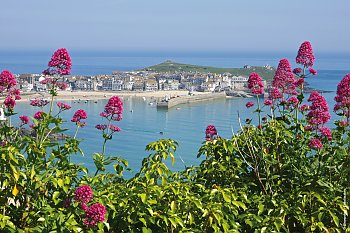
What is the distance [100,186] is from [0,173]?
0.58 metres

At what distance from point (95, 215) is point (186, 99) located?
58850 millimetres

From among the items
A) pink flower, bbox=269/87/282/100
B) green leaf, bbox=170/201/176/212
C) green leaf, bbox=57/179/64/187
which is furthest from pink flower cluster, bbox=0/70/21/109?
pink flower, bbox=269/87/282/100

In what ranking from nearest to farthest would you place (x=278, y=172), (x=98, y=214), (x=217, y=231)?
(x=98, y=214) < (x=217, y=231) < (x=278, y=172)

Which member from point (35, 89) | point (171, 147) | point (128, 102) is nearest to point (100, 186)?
point (171, 147)

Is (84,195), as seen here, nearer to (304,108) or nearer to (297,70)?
(304,108)

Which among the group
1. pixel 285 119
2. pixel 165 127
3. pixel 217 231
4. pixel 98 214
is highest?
pixel 285 119

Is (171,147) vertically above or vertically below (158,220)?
above

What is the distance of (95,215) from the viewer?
2045mm

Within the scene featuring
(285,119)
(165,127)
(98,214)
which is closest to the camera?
(98,214)

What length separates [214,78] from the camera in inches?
3162

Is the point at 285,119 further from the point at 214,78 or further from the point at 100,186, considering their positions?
the point at 214,78

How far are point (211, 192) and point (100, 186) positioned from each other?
0.67 m

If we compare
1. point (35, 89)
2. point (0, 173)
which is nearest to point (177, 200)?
point (0, 173)

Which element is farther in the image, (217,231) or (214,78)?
(214,78)
